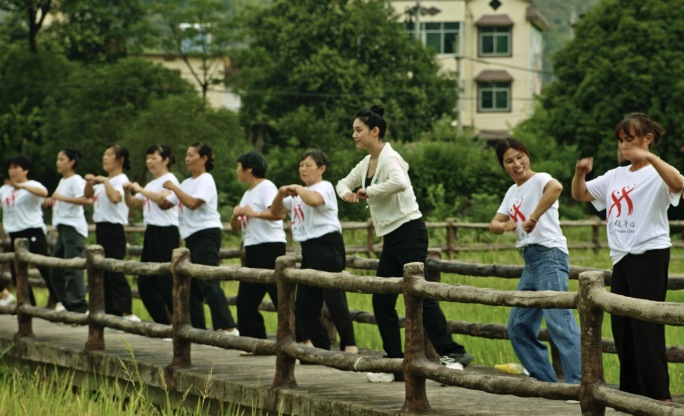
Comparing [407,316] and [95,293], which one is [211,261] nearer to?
[95,293]

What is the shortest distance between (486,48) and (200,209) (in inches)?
2259

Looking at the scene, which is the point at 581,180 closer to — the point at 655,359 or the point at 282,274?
the point at 655,359

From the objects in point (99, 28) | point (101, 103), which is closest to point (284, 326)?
point (101, 103)

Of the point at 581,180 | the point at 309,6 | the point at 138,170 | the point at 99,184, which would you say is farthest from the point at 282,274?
the point at 309,6

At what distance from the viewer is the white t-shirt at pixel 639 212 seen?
678 cm

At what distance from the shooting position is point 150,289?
457 inches

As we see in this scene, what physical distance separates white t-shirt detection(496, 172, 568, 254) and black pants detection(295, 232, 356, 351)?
73.9 inches

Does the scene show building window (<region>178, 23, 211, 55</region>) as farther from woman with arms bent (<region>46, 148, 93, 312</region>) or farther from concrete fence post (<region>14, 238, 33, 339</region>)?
concrete fence post (<region>14, 238, 33, 339</region>)

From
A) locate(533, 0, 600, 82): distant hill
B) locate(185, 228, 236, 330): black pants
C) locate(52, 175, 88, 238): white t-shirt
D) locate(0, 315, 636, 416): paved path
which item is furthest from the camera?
locate(533, 0, 600, 82): distant hill

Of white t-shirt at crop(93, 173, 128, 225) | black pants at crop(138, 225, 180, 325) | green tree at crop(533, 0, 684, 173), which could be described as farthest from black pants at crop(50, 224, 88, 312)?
green tree at crop(533, 0, 684, 173)

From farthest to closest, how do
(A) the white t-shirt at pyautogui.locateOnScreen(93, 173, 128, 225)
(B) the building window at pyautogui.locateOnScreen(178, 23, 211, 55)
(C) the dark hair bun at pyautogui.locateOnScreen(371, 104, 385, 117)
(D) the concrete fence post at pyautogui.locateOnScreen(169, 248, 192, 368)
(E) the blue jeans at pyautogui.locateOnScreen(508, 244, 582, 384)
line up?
(B) the building window at pyautogui.locateOnScreen(178, 23, 211, 55) → (A) the white t-shirt at pyautogui.locateOnScreen(93, 173, 128, 225) → (D) the concrete fence post at pyautogui.locateOnScreen(169, 248, 192, 368) → (C) the dark hair bun at pyautogui.locateOnScreen(371, 104, 385, 117) → (E) the blue jeans at pyautogui.locateOnScreen(508, 244, 582, 384)

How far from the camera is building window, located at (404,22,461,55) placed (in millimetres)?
66625

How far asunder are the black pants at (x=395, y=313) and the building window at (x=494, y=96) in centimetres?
5854

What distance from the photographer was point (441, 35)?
220ft
